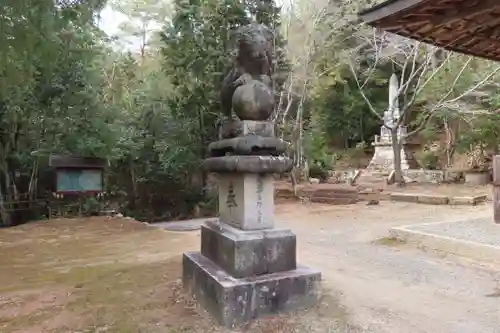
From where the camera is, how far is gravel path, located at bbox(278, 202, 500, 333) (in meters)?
3.46

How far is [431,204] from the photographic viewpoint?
1136cm

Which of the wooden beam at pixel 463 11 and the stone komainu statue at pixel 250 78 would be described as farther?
the stone komainu statue at pixel 250 78

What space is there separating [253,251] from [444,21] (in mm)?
2272

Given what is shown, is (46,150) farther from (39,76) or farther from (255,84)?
(255,84)

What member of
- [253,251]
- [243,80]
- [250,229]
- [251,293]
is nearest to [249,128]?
[243,80]

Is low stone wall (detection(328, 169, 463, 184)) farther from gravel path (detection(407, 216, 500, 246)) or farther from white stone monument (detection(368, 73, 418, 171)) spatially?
gravel path (detection(407, 216, 500, 246))

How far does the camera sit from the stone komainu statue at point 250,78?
3.69 metres

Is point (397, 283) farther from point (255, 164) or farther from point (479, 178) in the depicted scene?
point (479, 178)

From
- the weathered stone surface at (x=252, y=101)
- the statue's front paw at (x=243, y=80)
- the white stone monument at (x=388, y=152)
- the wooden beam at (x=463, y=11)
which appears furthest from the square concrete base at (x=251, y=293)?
the white stone monument at (x=388, y=152)

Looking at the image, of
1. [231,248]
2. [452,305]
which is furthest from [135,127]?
[452,305]

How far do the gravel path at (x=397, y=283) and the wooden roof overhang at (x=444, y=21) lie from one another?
2291 millimetres

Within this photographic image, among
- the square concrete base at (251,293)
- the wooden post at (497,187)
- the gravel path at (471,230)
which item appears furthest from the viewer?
the wooden post at (497,187)

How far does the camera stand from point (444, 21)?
8.96 feet

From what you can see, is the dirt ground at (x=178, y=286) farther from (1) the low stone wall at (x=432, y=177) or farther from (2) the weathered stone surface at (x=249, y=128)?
(1) the low stone wall at (x=432, y=177)
